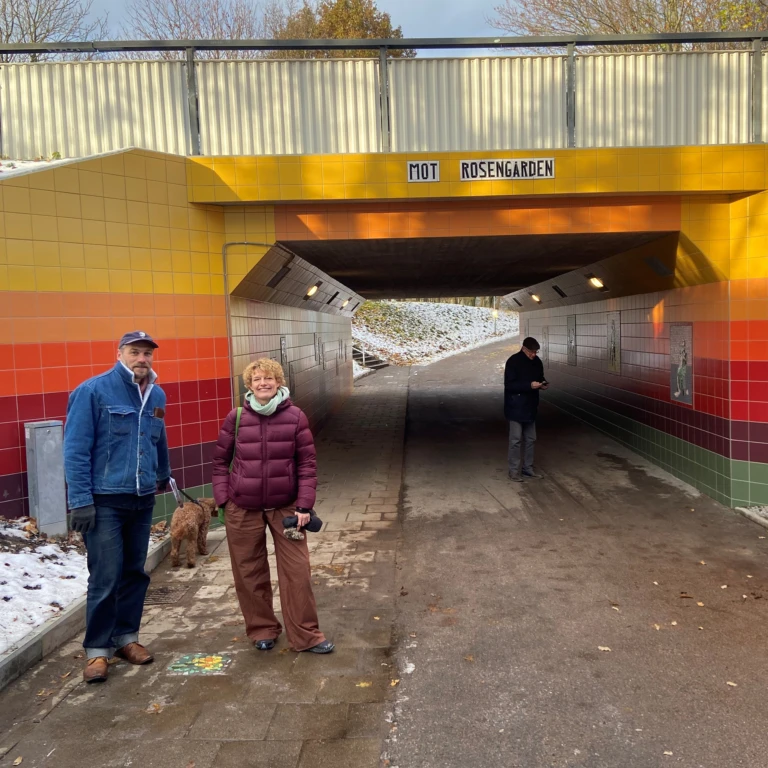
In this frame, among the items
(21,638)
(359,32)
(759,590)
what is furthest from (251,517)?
(359,32)

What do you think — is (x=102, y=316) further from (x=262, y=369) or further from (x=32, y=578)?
(x=262, y=369)

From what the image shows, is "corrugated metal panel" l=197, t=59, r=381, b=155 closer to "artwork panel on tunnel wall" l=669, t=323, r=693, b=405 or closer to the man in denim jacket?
the man in denim jacket

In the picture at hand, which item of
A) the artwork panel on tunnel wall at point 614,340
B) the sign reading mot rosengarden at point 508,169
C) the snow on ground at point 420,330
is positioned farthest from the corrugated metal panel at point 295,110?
the snow on ground at point 420,330

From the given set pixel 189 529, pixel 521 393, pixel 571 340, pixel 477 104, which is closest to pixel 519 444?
pixel 521 393

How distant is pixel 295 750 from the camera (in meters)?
3.04

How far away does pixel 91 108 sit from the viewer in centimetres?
665

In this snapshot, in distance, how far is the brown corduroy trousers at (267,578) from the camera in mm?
3996

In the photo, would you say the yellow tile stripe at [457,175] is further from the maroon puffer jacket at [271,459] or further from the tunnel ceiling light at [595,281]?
the tunnel ceiling light at [595,281]

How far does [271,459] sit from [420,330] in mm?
32365

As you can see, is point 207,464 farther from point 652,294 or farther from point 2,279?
point 652,294

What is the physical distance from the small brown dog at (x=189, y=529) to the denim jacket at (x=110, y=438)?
1651 mm

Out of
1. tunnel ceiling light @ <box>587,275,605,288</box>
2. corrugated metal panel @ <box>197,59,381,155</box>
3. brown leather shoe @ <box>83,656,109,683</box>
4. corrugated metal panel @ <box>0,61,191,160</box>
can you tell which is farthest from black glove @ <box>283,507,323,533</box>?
tunnel ceiling light @ <box>587,275,605,288</box>

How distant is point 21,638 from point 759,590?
5078 mm

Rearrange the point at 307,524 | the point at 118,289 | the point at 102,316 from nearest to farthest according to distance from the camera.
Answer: the point at 307,524 → the point at 102,316 → the point at 118,289
